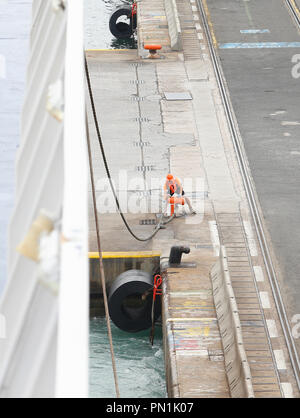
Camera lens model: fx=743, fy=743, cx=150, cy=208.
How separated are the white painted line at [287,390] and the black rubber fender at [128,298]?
19.0 feet

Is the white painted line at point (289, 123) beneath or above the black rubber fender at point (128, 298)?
above

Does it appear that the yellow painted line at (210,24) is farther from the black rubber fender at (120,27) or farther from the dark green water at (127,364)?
the dark green water at (127,364)

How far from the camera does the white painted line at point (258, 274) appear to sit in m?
23.8

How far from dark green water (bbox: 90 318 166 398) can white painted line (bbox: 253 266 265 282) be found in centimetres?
388

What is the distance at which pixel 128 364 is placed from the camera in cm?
2325

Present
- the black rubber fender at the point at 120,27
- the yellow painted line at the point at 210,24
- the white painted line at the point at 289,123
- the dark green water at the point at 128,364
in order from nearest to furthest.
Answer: the dark green water at the point at 128,364 → the white painted line at the point at 289,123 → the yellow painted line at the point at 210,24 → the black rubber fender at the point at 120,27

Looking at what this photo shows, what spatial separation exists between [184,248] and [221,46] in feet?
74.2

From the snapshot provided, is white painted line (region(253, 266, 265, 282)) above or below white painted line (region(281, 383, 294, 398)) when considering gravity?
above

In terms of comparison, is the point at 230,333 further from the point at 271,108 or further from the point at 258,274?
the point at 271,108

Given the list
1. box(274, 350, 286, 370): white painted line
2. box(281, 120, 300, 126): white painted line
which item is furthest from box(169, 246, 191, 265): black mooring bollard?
box(281, 120, 300, 126): white painted line

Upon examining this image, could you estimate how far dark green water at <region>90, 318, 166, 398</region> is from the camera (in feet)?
71.8

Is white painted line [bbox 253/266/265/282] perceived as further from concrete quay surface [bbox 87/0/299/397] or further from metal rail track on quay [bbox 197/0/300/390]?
metal rail track on quay [bbox 197/0/300/390]

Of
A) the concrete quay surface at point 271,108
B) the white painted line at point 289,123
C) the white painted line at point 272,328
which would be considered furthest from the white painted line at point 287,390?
the white painted line at point 289,123
